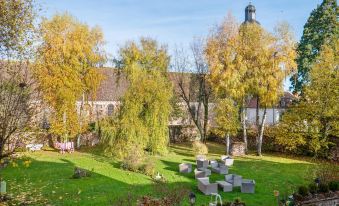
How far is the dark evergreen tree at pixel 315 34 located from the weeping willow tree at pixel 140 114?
650 inches

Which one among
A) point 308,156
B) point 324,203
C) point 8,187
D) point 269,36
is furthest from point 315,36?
point 8,187

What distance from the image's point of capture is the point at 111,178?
19000 mm

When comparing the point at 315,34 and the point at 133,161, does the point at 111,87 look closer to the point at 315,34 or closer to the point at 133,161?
the point at 133,161

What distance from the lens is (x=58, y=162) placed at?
23.8m

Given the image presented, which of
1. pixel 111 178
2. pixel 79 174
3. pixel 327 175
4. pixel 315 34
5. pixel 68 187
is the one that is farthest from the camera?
pixel 315 34

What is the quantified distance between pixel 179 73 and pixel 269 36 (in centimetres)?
1388

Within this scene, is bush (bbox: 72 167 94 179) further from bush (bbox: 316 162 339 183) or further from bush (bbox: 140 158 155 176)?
bush (bbox: 316 162 339 183)

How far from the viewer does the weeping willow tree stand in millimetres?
23984

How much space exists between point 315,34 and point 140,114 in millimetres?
22010

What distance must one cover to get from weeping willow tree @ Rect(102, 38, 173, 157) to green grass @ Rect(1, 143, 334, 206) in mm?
1401

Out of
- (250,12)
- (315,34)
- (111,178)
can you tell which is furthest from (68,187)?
(250,12)

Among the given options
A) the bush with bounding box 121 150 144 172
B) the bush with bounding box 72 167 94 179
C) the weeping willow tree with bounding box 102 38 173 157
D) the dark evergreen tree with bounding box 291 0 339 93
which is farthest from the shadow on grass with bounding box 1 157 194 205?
the dark evergreen tree with bounding box 291 0 339 93

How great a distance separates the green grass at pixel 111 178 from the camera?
15.6 meters

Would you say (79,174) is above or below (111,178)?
above
